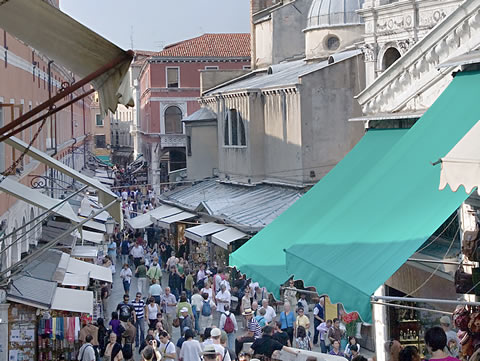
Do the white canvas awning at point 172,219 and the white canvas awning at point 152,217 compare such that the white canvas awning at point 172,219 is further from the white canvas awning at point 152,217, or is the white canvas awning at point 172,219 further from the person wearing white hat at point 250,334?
the person wearing white hat at point 250,334

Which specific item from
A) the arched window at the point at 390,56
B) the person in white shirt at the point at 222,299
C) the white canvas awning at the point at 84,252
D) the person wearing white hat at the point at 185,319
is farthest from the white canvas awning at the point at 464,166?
the white canvas awning at the point at 84,252

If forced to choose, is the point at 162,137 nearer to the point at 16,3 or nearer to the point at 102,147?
the point at 102,147

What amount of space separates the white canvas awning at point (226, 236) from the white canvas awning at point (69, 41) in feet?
60.2

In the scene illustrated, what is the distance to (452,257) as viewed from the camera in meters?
12.7

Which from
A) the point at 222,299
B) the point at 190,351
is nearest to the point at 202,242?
the point at 222,299

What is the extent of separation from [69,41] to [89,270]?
47.5 ft

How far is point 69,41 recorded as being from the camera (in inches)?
290

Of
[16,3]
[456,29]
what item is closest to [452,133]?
[456,29]

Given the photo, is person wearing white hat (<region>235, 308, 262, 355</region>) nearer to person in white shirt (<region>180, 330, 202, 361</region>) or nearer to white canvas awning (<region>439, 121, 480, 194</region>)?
person in white shirt (<region>180, 330, 202, 361</region>)

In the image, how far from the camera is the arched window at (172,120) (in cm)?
6262

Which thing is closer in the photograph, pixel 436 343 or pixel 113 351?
pixel 436 343

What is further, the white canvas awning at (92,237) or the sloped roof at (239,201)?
the white canvas awning at (92,237)

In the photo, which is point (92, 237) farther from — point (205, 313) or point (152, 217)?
point (205, 313)

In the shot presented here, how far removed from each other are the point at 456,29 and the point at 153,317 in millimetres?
10150
